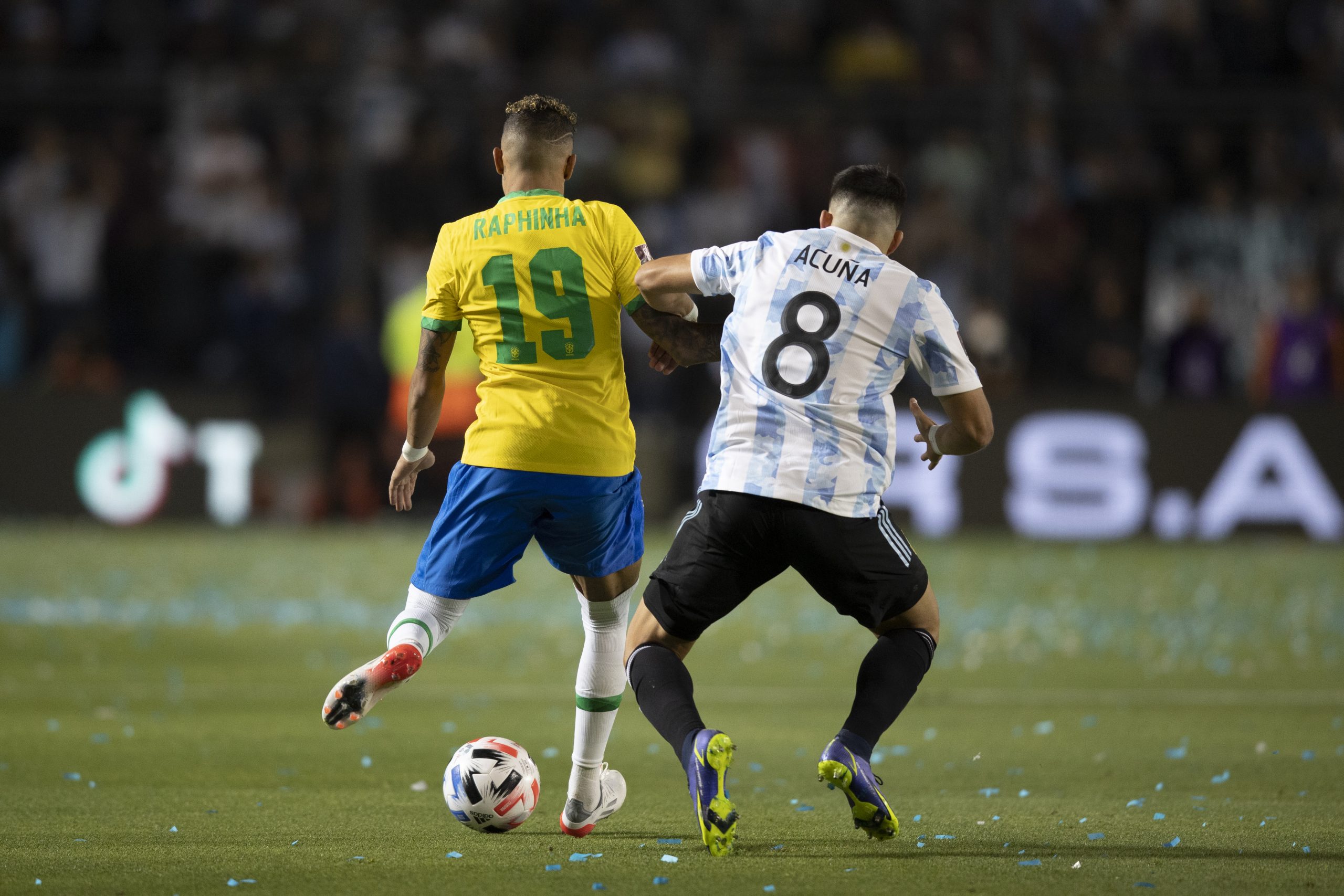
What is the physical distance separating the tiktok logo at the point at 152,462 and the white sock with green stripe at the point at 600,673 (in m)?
11.6

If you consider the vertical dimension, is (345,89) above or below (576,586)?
above

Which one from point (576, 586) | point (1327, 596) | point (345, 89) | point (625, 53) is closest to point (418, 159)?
point (345, 89)

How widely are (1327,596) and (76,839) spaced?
9.72 m

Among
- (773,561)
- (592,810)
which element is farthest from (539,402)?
(592,810)

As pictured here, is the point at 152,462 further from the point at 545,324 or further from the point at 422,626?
the point at 545,324

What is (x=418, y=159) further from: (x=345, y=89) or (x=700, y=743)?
(x=700, y=743)

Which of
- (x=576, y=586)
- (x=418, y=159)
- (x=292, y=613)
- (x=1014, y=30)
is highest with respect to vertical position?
(x=1014, y=30)

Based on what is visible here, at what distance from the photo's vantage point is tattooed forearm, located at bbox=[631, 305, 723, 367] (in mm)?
5238

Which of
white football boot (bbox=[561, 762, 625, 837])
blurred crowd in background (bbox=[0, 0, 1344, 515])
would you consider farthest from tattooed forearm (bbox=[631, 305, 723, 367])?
blurred crowd in background (bbox=[0, 0, 1344, 515])

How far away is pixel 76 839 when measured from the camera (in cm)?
492

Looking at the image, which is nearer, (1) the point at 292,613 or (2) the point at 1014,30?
(1) the point at 292,613

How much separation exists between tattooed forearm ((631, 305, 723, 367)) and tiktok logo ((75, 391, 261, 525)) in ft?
38.4

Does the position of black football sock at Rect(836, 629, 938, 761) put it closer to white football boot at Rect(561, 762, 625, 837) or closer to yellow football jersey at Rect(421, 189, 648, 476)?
white football boot at Rect(561, 762, 625, 837)

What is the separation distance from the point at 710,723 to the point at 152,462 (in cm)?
1012
